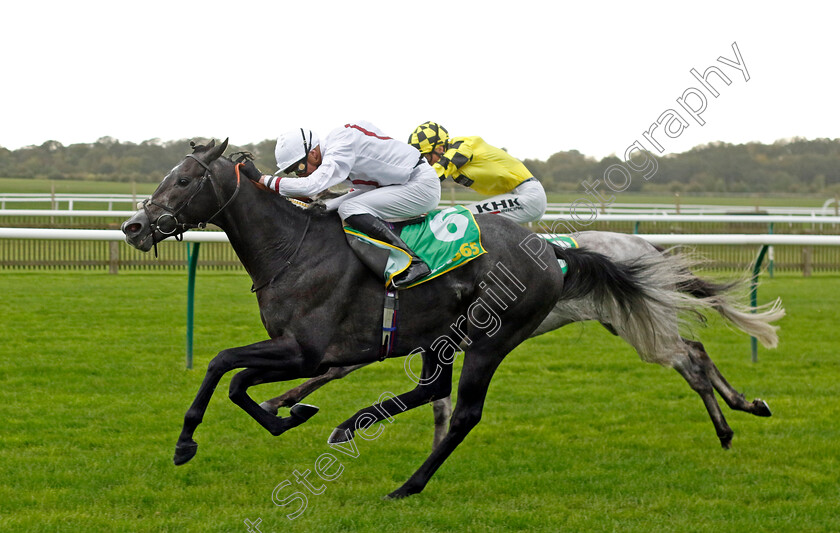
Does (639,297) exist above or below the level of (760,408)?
above

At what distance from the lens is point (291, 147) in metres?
4.09

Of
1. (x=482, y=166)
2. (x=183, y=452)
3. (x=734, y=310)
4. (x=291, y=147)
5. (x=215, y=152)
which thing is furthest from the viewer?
(x=482, y=166)

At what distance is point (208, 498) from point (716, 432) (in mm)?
2911

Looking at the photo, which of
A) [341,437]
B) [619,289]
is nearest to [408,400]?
[341,437]

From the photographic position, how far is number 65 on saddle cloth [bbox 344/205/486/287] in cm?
398

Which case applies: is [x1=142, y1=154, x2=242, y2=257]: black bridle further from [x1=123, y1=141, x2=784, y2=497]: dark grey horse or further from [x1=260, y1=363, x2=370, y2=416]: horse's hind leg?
[x1=260, y1=363, x2=370, y2=416]: horse's hind leg

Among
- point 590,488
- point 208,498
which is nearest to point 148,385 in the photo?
point 208,498

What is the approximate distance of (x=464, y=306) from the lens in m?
4.20

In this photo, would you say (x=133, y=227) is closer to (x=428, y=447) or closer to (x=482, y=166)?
(x=428, y=447)

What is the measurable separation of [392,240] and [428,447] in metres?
1.46

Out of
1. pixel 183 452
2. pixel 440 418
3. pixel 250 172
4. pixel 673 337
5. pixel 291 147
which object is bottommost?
pixel 440 418

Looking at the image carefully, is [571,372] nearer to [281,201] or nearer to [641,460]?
[641,460]

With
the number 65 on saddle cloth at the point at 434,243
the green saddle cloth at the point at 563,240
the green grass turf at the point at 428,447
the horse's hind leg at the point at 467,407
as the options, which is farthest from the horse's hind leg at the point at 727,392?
the number 65 on saddle cloth at the point at 434,243

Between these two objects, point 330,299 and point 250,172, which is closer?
point 330,299
